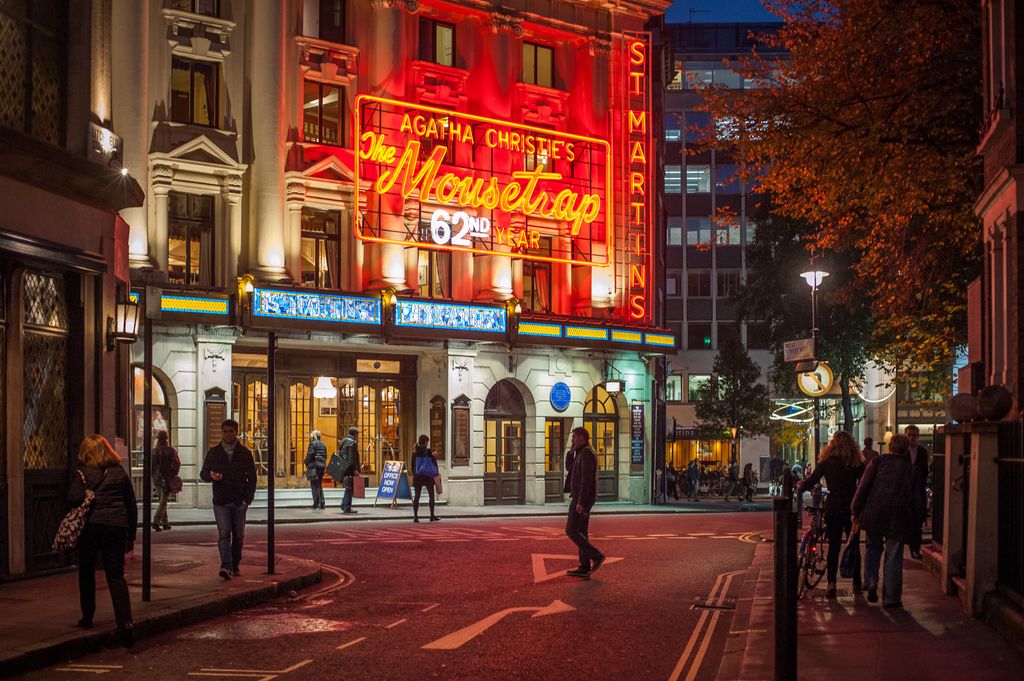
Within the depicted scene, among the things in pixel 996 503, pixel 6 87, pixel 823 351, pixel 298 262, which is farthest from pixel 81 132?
pixel 823 351

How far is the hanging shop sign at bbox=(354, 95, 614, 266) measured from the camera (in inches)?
1335

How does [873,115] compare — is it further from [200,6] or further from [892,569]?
[200,6]

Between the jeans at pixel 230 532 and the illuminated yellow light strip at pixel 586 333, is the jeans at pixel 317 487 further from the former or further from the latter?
the jeans at pixel 230 532

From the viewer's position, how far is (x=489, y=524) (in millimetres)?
27906

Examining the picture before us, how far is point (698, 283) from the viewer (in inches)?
3142

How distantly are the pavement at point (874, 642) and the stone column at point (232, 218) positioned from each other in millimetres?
19926

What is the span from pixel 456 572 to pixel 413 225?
18.4 metres

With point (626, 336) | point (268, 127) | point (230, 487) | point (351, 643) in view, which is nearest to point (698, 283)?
point (626, 336)

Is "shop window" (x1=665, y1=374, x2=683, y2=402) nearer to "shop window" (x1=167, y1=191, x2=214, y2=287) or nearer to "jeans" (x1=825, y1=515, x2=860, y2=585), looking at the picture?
"shop window" (x1=167, y1=191, x2=214, y2=287)

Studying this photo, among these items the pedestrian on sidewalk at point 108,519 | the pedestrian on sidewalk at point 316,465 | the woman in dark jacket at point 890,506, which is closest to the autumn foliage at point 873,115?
the woman in dark jacket at point 890,506

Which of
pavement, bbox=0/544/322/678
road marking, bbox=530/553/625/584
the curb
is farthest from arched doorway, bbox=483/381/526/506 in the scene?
the curb

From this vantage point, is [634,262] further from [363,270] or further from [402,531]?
[402,531]

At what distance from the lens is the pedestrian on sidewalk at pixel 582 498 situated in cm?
1688

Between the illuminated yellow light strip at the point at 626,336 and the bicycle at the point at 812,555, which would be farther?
the illuminated yellow light strip at the point at 626,336
